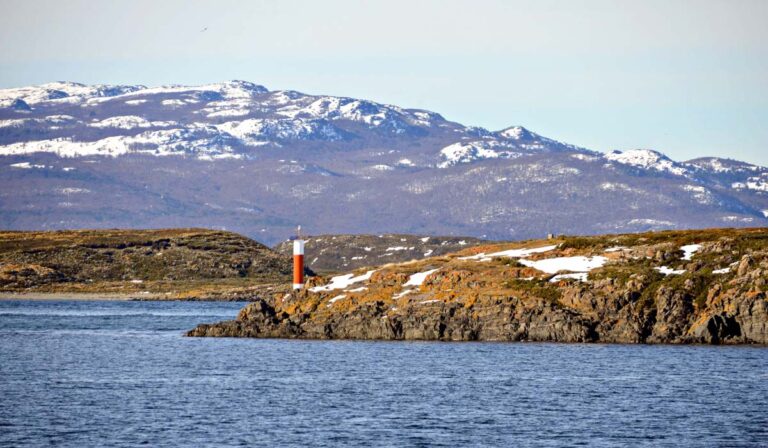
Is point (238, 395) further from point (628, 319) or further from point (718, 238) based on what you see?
point (718, 238)

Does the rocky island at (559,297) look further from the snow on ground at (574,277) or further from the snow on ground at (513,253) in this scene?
the snow on ground at (513,253)

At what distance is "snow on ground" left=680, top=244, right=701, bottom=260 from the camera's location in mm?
112338

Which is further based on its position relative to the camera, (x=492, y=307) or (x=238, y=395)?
(x=492, y=307)

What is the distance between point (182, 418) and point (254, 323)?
49402 mm

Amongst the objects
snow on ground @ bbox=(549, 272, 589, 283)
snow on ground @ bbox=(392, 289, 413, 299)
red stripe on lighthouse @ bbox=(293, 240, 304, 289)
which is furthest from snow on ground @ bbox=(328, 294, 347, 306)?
snow on ground @ bbox=(549, 272, 589, 283)

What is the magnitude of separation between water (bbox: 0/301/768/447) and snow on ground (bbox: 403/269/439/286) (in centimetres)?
864

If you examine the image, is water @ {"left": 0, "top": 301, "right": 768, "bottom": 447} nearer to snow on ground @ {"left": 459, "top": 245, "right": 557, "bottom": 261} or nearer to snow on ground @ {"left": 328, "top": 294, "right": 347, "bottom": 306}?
snow on ground @ {"left": 328, "top": 294, "right": 347, "bottom": 306}

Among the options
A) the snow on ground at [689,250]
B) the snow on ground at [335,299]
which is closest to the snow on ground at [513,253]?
the snow on ground at [689,250]

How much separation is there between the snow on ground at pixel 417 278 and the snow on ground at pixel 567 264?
8.37 meters

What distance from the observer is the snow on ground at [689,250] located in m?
112

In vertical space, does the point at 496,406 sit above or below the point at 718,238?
below

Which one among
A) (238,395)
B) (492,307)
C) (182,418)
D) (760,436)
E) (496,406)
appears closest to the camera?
(760,436)

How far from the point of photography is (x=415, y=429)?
6731cm

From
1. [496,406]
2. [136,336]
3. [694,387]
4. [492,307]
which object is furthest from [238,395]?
[136,336]
